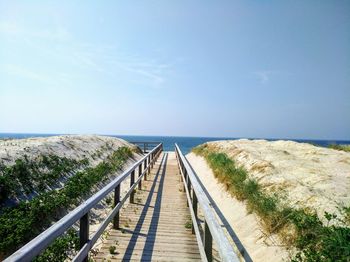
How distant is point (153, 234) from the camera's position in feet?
22.2

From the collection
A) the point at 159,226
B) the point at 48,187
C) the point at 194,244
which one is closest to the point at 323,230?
the point at 194,244

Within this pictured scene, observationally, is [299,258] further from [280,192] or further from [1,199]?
[1,199]

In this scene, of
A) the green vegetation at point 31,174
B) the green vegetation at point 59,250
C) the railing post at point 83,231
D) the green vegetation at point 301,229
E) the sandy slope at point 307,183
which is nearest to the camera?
the railing post at point 83,231

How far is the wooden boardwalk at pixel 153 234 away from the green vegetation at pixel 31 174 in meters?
3.03

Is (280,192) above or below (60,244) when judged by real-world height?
above

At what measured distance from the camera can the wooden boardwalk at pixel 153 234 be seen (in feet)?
18.3

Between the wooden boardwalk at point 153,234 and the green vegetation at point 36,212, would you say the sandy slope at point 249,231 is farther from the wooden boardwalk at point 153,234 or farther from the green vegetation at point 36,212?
the green vegetation at point 36,212

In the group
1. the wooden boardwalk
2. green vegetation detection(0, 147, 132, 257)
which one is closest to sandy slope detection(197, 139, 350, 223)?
the wooden boardwalk

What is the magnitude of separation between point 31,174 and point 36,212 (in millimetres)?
2609

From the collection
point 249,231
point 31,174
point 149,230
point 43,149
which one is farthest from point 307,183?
point 43,149

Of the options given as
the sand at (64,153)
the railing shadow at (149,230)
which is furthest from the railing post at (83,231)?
the sand at (64,153)

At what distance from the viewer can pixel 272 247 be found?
619 cm

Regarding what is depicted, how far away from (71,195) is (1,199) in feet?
8.31

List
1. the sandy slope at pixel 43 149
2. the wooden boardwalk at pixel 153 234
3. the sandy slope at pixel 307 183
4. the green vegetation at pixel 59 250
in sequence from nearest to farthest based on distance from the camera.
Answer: the wooden boardwalk at pixel 153 234 < the green vegetation at pixel 59 250 < the sandy slope at pixel 307 183 < the sandy slope at pixel 43 149
